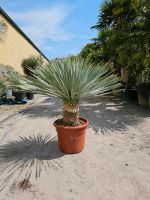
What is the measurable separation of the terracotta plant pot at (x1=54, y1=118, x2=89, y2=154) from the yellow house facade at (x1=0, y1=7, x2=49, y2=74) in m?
8.99

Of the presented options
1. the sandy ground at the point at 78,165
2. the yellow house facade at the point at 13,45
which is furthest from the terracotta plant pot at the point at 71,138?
the yellow house facade at the point at 13,45

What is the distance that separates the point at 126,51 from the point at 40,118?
3498 mm

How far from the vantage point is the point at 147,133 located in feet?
17.5

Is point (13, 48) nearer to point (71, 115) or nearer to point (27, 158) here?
point (71, 115)

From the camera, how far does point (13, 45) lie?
49.6 ft

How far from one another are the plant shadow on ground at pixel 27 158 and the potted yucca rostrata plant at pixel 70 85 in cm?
36

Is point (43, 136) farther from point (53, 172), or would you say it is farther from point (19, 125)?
point (53, 172)

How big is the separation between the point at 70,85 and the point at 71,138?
91 cm

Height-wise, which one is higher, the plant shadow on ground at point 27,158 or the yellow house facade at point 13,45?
the yellow house facade at point 13,45

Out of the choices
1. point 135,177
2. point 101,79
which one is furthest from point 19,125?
point 135,177

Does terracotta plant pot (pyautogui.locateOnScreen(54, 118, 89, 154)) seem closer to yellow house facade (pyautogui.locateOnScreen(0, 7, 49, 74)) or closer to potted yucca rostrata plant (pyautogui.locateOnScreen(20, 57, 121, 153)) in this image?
potted yucca rostrata plant (pyautogui.locateOnScreen(20, 57, 121, 153))

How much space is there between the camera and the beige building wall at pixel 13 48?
1303cm

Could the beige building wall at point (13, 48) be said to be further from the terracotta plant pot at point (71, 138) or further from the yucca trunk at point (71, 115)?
the terracotta plant pot at point (71, 138)

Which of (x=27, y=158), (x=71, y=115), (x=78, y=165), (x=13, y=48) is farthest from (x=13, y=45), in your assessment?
(x=78, y=165)
